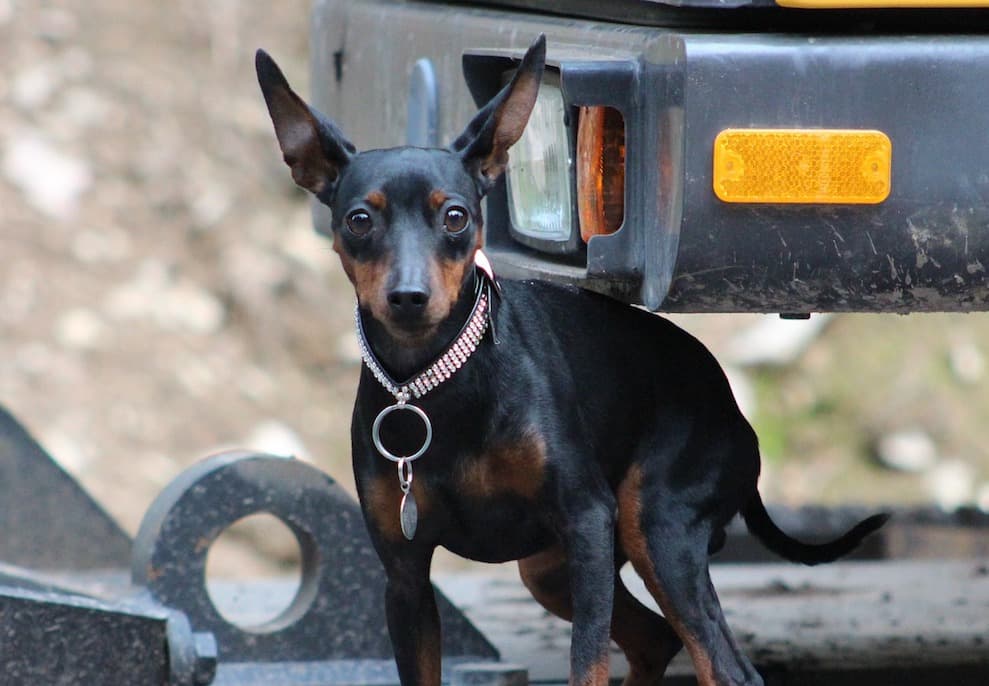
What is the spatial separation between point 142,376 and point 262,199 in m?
1.21

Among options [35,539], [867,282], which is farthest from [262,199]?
[867,282]

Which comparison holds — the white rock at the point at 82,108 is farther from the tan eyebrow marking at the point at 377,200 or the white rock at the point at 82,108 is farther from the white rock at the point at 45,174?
the tan eyebrow marking at the point at 377,200

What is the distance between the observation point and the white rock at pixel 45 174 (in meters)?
8.33

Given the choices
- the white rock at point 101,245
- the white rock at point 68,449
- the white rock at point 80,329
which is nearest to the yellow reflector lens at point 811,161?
the white rock at point 68,449

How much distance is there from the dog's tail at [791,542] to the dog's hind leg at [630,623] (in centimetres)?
27

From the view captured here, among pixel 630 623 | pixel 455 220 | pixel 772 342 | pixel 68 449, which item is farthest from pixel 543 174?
pixel 772 342

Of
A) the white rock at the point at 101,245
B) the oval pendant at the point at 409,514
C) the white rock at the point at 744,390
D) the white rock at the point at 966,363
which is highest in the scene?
the oval pendant at the point at 409,514

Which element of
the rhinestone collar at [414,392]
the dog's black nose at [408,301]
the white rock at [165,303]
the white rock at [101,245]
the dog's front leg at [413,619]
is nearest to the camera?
the dog's black nose at [408,301]

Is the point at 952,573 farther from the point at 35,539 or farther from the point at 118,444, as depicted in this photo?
the point at 118,444

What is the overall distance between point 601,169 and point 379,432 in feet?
1.84

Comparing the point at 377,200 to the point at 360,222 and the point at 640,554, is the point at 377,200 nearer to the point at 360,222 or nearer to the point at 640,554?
the point at 360,222

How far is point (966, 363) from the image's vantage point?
8.35 meters

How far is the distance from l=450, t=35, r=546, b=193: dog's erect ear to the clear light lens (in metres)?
0.17

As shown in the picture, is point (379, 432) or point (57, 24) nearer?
point (379, 432)
